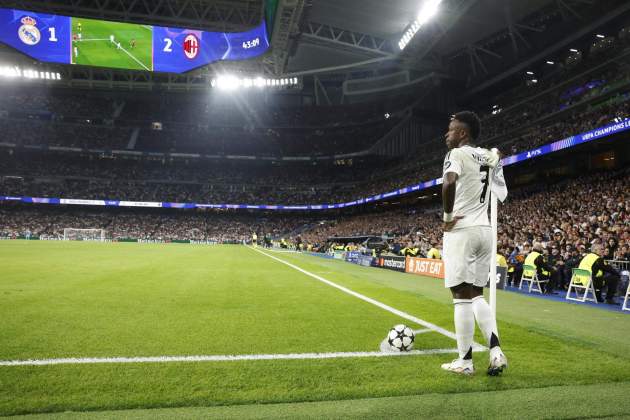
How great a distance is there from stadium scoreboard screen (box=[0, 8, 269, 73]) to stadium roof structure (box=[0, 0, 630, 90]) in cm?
327

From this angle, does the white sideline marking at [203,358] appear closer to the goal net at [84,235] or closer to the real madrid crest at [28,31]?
the real madrid crest at [28,31]

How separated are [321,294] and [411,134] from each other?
52093 mm

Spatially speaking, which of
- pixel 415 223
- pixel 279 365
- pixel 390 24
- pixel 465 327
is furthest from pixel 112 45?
pixel 465 327

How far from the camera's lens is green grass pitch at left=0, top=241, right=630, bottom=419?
284 cm

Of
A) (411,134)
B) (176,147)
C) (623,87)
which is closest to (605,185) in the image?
(623,87)

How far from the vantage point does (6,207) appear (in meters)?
57.8

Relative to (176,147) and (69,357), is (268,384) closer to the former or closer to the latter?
(69,357)

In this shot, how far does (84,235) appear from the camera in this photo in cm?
5362

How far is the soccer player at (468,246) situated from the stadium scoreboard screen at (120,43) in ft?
102

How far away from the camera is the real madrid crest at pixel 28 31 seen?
30.0 m

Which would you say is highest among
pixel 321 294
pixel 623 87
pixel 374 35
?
pixel 374 35

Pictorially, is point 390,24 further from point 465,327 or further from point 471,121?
point 465,327

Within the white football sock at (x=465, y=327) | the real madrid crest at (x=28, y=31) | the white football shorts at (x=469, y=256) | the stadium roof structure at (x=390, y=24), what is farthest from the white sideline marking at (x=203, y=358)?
the real madrid crest at (x=28, y=31)

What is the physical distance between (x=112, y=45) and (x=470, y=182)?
3535 cm
